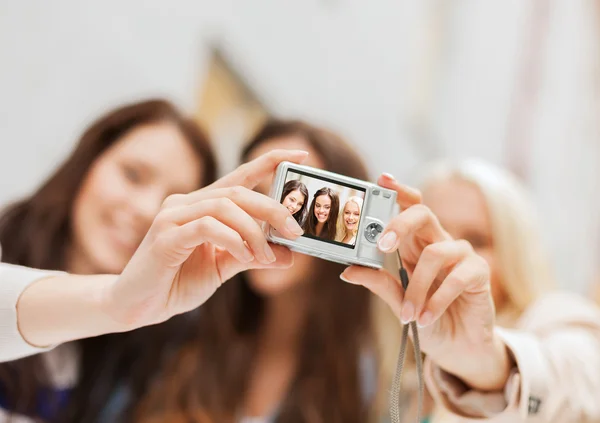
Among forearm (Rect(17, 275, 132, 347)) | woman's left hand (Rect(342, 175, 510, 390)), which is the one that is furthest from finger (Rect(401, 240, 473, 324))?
forearm (Rect(17, 275, 132, 347))

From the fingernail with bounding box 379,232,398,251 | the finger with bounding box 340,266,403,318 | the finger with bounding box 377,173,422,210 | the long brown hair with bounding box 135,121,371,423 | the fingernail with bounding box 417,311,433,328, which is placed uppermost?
the finger with bounding box 377,173,422,210

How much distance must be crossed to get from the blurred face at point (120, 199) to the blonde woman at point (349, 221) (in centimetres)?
44

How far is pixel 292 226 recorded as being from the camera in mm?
501

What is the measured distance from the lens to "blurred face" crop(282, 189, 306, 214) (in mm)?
522

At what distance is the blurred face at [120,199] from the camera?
2.88 ft

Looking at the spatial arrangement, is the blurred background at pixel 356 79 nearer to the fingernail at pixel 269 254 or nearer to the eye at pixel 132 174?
the eye at pixel 132 174

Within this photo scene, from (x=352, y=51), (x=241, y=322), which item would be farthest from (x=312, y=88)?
(x=241, y=322)

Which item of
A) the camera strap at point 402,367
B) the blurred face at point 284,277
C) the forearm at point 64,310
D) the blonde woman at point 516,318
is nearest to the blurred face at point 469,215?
the blonde woman at point 516,318

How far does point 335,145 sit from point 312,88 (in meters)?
0.32

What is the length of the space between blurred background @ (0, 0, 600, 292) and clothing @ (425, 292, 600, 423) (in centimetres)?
50

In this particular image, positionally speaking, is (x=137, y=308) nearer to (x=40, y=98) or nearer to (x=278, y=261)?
(x=278, y=261)

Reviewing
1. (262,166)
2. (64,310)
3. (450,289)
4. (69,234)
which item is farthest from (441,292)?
(69,234)

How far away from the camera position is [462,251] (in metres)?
0.57

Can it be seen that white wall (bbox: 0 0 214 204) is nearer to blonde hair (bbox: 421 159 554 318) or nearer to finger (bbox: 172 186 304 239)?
finger (bbox: 172 186 304 239)
